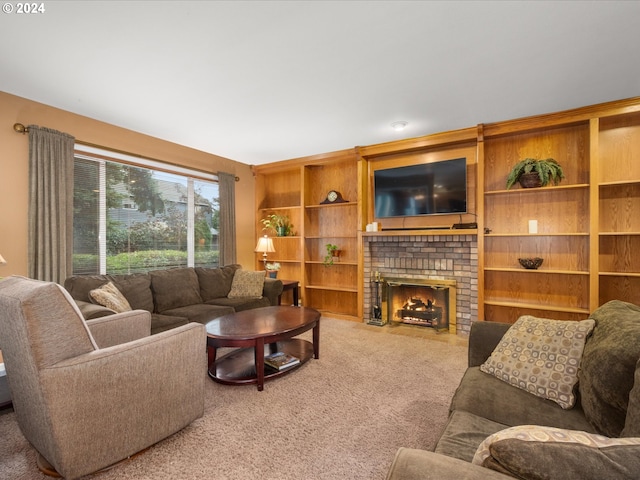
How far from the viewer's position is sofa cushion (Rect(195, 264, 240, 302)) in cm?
409

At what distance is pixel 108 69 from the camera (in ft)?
8.11

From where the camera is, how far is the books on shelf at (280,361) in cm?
270

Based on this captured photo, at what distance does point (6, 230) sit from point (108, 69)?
70.0 inches

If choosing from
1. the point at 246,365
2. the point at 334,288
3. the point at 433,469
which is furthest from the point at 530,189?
the point at 433,469

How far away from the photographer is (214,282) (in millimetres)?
4195

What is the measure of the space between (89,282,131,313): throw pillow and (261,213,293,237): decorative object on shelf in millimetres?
2758

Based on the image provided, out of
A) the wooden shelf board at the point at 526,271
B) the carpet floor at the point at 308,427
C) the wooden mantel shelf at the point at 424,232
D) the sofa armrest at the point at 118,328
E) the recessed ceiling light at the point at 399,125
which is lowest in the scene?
the carpet floor at the point at 308,427

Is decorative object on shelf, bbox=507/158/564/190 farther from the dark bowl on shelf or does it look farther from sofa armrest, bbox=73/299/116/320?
sofa armrest, bbox=73/299/116/320

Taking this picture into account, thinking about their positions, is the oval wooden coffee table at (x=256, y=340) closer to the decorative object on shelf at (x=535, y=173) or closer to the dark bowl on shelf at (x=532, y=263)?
the dark bowl on shelf at (x=532, y=263)

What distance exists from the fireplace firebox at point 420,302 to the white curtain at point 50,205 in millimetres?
3788

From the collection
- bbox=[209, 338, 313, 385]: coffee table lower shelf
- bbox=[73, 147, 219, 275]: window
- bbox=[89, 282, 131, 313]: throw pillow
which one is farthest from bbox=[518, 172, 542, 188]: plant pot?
bbox=[89, 282, 131, 313]: throw pillow

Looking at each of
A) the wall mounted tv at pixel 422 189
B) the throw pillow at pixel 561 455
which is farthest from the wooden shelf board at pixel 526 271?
the throw pillow at pixel 561 455

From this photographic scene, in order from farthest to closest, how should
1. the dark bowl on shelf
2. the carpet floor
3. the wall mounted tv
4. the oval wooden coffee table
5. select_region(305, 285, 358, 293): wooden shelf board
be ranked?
1. select_region(305, 285, 358, 293): wooden shelf board
2. the wall mounted tv
3. the dark bowl on shelf
4. the oval wooden coffee table
5. the carpet floor

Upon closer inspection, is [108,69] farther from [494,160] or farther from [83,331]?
[494,160]
